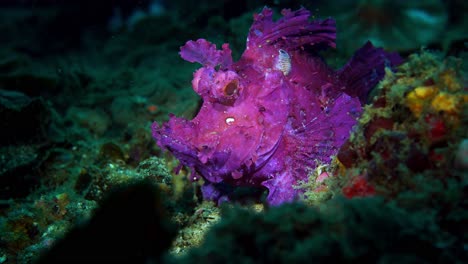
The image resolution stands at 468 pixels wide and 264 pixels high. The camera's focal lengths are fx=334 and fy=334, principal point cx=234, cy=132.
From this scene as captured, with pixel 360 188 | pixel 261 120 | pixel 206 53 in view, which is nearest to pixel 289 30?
pixel 206 53

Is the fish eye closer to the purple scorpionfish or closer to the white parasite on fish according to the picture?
the purple scorpionfish

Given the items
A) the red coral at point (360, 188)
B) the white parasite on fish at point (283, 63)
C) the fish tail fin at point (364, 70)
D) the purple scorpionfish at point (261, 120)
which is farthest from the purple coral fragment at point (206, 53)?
the red coral at point (360, 188)

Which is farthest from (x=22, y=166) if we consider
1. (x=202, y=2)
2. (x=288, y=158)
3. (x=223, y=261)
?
(x=202, y=2)

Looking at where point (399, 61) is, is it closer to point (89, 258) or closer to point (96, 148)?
point (89, 258)

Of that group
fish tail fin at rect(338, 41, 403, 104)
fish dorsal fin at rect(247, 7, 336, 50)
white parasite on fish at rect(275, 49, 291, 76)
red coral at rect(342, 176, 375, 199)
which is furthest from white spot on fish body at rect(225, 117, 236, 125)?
fish tail fin at rect(338, 41, 403, 104)

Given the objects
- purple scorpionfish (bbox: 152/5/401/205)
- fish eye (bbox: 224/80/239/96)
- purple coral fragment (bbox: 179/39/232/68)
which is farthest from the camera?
purple coral fragment (bbox: 179/39/232/68)

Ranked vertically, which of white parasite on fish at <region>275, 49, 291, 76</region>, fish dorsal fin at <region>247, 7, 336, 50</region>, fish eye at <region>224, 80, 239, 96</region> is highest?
fish dorsal fin at <region>247, 7, 336, 50</region>

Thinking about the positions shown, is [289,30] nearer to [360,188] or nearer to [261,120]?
[261,120]

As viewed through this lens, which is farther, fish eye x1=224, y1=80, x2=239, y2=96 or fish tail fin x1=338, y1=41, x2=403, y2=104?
fish tail fin x1=338, y1=41, x2=403, y2=104

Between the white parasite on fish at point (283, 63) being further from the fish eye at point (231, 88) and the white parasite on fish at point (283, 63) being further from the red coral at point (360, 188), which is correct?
the red coral at point (360, 188)
